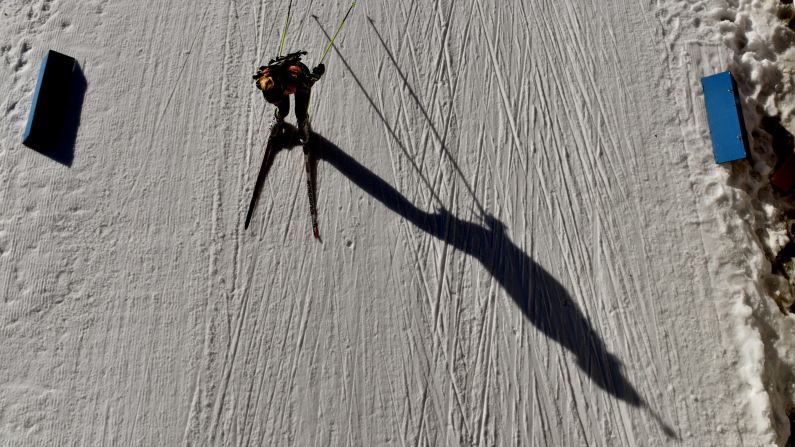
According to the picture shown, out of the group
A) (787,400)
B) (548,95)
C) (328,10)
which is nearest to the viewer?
(787,400)

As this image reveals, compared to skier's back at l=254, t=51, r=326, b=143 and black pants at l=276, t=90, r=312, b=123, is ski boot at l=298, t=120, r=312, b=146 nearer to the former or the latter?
black pants at l=276, t=90, r=312, b=123

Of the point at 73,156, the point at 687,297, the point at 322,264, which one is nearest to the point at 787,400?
the point at 687,297

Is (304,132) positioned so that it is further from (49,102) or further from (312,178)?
(49,102)

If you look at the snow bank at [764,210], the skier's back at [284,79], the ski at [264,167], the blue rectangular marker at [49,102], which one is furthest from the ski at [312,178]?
the snow bank at [764,210]

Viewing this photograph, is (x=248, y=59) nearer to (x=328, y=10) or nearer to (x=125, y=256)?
(x=328, y=10)

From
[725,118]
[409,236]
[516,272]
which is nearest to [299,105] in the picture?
[409,236]

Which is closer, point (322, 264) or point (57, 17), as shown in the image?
point (322, 264)
